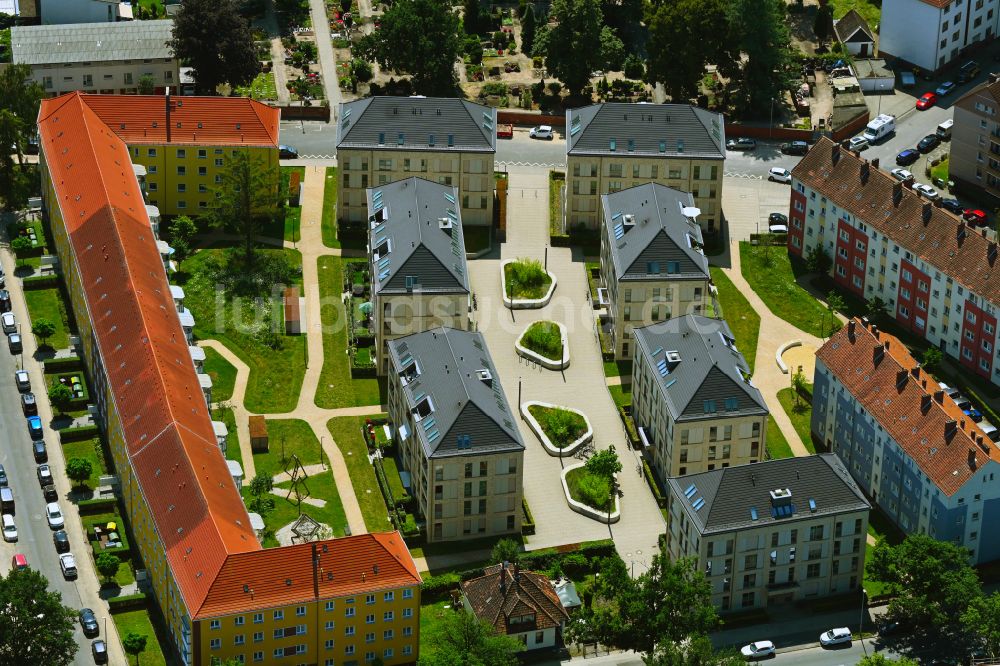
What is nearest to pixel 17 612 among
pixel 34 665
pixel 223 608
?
pixel 34 665

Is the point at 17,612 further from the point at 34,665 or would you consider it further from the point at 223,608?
the point at 223,608

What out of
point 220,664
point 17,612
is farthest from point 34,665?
point 220,664

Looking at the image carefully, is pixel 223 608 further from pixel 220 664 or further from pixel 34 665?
pixel 34 665

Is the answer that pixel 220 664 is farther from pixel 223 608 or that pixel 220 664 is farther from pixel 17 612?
pixel 17 612

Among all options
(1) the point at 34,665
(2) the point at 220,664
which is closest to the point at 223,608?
(2) the point at 220,664
